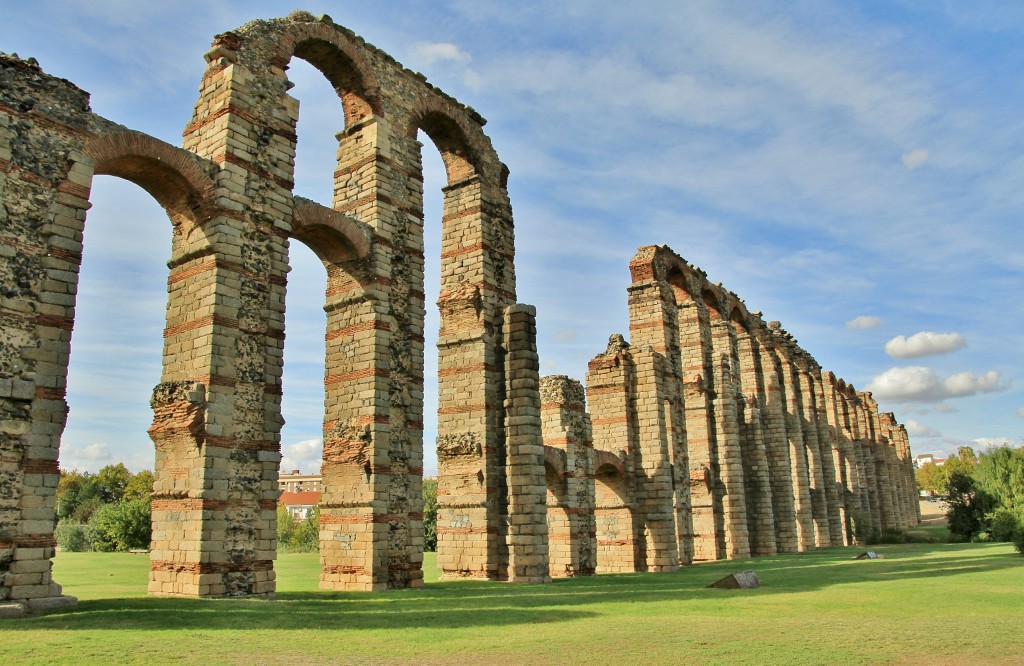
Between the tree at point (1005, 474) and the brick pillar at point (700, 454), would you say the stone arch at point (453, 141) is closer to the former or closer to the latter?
the brick pillar at point (700, 454)

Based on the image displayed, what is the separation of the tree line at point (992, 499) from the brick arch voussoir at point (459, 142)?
18.8m

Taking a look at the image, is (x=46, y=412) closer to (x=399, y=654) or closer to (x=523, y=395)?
(x=399, y=654)

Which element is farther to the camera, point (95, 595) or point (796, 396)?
point (796, 396)

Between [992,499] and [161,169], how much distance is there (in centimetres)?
3396

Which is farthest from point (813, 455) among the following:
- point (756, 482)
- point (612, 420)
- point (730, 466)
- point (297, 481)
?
point (297, 481)

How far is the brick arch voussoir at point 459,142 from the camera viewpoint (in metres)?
19.9

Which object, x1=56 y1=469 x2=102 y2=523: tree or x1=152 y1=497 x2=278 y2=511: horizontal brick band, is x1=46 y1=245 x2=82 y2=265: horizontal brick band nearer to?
x1=152 y1=497 x2=278 y2=511: horizontal brick band

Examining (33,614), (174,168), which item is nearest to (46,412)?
(33,614)

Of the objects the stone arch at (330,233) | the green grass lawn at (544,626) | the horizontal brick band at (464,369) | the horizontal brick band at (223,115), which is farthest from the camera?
the horizontal brick band at (464,369)

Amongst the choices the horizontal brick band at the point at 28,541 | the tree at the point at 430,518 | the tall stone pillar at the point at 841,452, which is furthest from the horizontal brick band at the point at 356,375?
the tall stone pillar at the point at 841,452

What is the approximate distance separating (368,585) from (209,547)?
11.7 ft

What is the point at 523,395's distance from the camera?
18.1 meters

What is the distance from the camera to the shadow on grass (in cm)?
929

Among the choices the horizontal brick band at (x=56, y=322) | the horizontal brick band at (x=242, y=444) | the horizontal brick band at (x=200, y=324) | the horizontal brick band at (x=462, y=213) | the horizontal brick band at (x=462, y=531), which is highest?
the horizontal brick band at (x=462, y=213)
